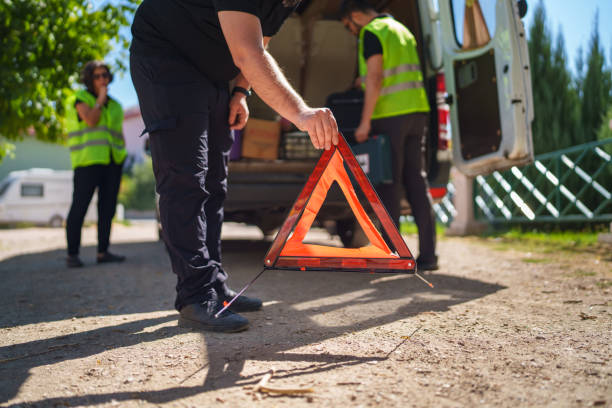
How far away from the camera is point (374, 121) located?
3557 mm

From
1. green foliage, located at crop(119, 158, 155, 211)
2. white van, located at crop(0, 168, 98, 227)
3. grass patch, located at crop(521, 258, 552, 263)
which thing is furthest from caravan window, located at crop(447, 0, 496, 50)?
green foliage, located at crop(119, 158, 155, 211)

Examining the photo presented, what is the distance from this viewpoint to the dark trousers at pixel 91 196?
13.4 ft

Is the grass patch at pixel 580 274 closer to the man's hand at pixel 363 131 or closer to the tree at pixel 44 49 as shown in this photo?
the man's hand at pixel 363 131

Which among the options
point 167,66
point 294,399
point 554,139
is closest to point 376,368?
point 294,399

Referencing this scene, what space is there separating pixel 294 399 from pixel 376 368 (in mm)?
335

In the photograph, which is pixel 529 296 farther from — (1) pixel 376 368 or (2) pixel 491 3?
(2) pixel 491 3

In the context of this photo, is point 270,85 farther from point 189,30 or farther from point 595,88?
point 595,88

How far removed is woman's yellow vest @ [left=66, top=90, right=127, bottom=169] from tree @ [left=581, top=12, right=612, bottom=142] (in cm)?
620

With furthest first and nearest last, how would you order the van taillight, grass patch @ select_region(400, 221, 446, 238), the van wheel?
the van wheel → grass patch @ select_region(400, 221, 446, 238) → the van taillight

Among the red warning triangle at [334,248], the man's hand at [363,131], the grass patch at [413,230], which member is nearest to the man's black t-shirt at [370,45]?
the man's hand at [363,131]

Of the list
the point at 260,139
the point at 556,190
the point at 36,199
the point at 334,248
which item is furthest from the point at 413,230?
the point at 36,199

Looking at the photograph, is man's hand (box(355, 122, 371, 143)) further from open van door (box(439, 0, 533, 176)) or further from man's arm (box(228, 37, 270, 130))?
man's arm (box(228, 37, 270, 130))

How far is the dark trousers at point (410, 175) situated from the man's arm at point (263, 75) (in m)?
1.76

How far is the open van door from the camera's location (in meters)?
3.16
